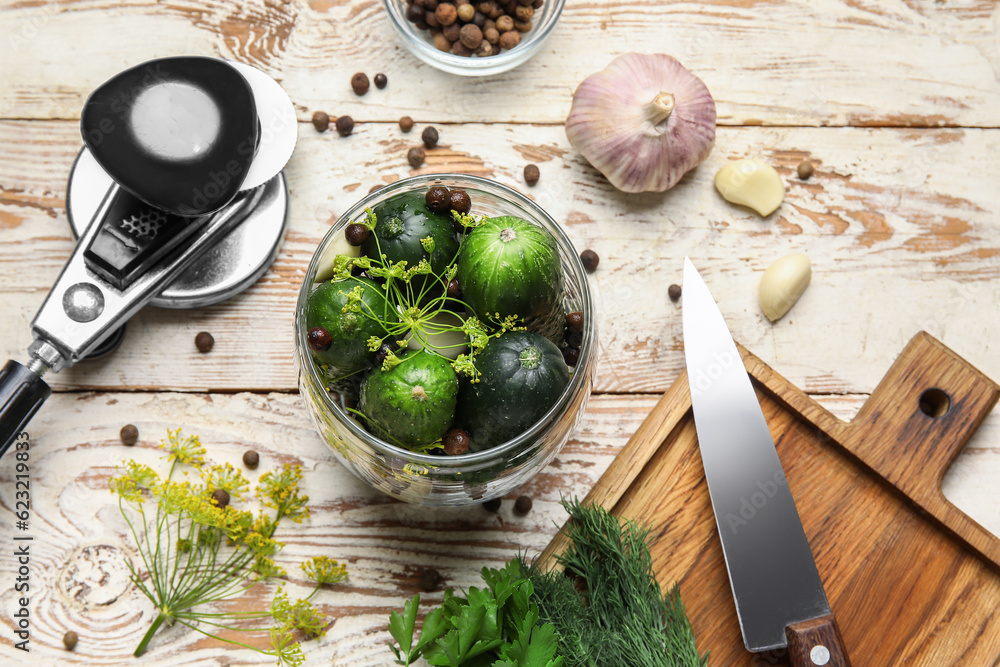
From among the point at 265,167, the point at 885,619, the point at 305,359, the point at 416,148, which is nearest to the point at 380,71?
the point at 416,148

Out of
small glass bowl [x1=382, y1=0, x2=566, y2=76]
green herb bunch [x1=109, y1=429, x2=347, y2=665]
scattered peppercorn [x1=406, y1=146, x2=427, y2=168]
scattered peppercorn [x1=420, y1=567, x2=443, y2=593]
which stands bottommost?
green herb bunch [x1=109, y1=429, x2=347, y2=665]

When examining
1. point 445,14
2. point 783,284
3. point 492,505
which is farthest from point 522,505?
point 445,14

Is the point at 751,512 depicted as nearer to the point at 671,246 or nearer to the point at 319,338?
the point at 671,246

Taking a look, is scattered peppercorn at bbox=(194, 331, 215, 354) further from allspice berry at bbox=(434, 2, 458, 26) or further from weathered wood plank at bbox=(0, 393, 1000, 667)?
allspice berry at bbox=(434, 2, 458, 26)

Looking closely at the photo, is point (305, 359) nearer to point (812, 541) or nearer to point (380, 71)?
point (380, 71)

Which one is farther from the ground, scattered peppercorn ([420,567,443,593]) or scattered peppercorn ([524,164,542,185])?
scattered peppercorn ([524,164,542,185])

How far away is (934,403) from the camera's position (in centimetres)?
116

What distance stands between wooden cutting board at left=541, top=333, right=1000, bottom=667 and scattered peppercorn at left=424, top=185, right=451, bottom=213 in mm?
469

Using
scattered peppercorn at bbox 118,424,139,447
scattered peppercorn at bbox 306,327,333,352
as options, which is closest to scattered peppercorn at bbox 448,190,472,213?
scattered peppercorn at bbox 306,327,333,352

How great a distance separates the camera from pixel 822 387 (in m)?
Result: 1.22

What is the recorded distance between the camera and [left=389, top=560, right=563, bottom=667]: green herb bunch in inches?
36.1

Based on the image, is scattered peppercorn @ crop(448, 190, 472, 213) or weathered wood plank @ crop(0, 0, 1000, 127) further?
weathered wood plank @ crop(0, 0, 1000, 127)

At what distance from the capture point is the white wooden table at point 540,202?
116 cm

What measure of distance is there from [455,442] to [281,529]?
477mm
